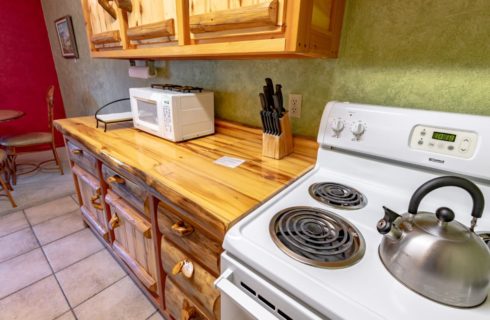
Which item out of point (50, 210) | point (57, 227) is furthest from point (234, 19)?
point (50, 210)

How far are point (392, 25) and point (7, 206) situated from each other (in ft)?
10.8

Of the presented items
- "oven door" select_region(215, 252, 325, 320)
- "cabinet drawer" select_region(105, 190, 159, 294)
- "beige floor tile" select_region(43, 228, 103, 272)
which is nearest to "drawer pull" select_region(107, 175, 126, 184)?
"cabinet drawer" select_region(105, 190, 159, 294)

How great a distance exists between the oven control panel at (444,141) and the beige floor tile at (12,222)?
2.82 meters

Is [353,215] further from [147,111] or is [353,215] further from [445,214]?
[147,111]

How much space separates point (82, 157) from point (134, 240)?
675mm

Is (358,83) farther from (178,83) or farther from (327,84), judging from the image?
(178,83)

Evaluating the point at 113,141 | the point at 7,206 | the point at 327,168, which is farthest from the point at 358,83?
the point at 7,206

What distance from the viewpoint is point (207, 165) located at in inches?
40.5

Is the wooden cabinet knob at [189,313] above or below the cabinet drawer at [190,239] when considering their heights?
below

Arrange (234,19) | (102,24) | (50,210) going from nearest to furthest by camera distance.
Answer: (234,19)
(102,24)
(50,210)

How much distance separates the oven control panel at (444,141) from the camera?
2.31 feet

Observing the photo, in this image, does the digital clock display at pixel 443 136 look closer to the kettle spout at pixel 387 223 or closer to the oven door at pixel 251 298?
the kettle spout at pixel 387 223

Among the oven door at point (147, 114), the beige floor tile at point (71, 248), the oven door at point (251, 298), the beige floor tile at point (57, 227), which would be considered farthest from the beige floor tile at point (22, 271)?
the oven door at point (251, 298)

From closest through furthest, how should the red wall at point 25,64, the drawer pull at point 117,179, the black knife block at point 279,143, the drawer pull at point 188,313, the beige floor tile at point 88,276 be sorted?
the drawer pull at point 188,313
the black knife block at point 279,143
the drawer pull at point 117,179
the beige floor tile at point 88,276
the red wall at point 25,64
